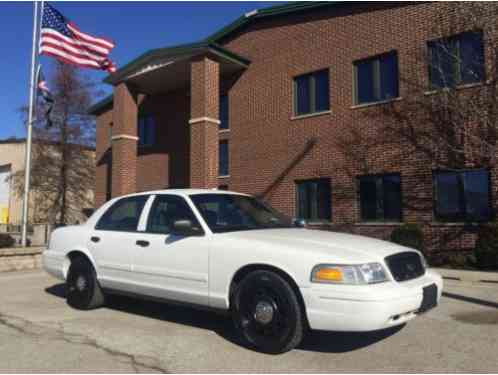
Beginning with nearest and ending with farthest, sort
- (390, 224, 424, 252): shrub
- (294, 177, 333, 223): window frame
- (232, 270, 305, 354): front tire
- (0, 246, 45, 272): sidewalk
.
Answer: (232, 270, 305, 354): front tire < (0, 246, 45, 272): sidewalk < (390, 224, 424, 252): shrub < (294, 177, 333, 223): window frame

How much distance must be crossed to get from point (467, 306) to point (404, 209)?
6491 mm

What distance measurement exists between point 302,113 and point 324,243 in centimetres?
1169

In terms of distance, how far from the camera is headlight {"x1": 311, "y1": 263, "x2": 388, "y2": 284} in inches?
168

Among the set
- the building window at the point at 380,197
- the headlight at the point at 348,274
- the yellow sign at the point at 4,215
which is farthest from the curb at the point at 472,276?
the yellow sign at the point at 4,215

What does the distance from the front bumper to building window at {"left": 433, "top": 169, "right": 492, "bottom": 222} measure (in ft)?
29.2

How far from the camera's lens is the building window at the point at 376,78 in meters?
13.9

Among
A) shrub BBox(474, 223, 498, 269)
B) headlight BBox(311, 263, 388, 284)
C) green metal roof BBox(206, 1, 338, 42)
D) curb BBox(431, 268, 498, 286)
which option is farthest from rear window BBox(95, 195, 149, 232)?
green metal roof BBox(206, 1, 338, 42)

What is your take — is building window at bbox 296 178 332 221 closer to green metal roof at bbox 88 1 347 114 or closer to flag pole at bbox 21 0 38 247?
green metal roof at bbox 88 1 347 114

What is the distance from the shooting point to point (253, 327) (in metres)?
4.69

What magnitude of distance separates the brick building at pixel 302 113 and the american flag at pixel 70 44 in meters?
1.40

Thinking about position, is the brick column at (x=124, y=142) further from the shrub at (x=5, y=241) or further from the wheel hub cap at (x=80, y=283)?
the wheel hub cap at (x=80, y=283)

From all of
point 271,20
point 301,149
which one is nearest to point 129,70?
point 271,20

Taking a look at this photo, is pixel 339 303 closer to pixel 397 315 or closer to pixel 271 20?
pixel 397 315

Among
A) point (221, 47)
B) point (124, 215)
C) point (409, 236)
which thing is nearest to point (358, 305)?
point (124, 215)
